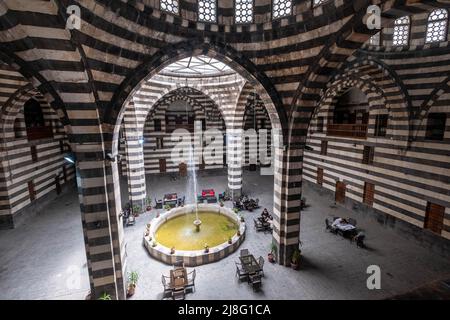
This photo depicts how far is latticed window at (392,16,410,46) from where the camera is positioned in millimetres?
8531

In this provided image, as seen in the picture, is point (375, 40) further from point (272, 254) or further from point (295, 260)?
point (272, 254)

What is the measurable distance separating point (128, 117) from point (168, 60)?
590cm

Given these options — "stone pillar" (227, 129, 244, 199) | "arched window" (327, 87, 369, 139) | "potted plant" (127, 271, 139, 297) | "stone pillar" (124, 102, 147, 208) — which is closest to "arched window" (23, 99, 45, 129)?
"stone pillar" (124, 102, 147, 208)

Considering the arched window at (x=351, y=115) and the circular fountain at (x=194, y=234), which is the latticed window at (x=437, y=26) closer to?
the arched window at (x=351, y=115)

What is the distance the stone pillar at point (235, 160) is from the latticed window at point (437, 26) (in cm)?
860

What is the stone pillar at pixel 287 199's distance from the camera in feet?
23.1

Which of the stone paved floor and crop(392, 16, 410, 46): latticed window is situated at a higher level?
crop(392, 16, 410, 46): latticed window

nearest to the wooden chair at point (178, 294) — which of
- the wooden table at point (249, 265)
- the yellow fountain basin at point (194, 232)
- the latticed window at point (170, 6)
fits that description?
the wooden table at point (249, 265)

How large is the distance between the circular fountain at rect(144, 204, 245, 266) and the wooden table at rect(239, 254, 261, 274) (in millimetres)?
1033

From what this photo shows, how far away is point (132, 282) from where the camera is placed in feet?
21.1

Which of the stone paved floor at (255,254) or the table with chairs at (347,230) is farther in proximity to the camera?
the table with chairs at (347,230)

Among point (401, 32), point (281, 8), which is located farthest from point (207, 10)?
point (401, 32)

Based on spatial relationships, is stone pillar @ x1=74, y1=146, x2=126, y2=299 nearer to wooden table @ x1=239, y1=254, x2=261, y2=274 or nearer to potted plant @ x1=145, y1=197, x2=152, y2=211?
wooden table @ x1=239, y1=254, x2=261, y2=274

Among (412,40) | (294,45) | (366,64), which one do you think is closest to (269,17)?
(294,45)
